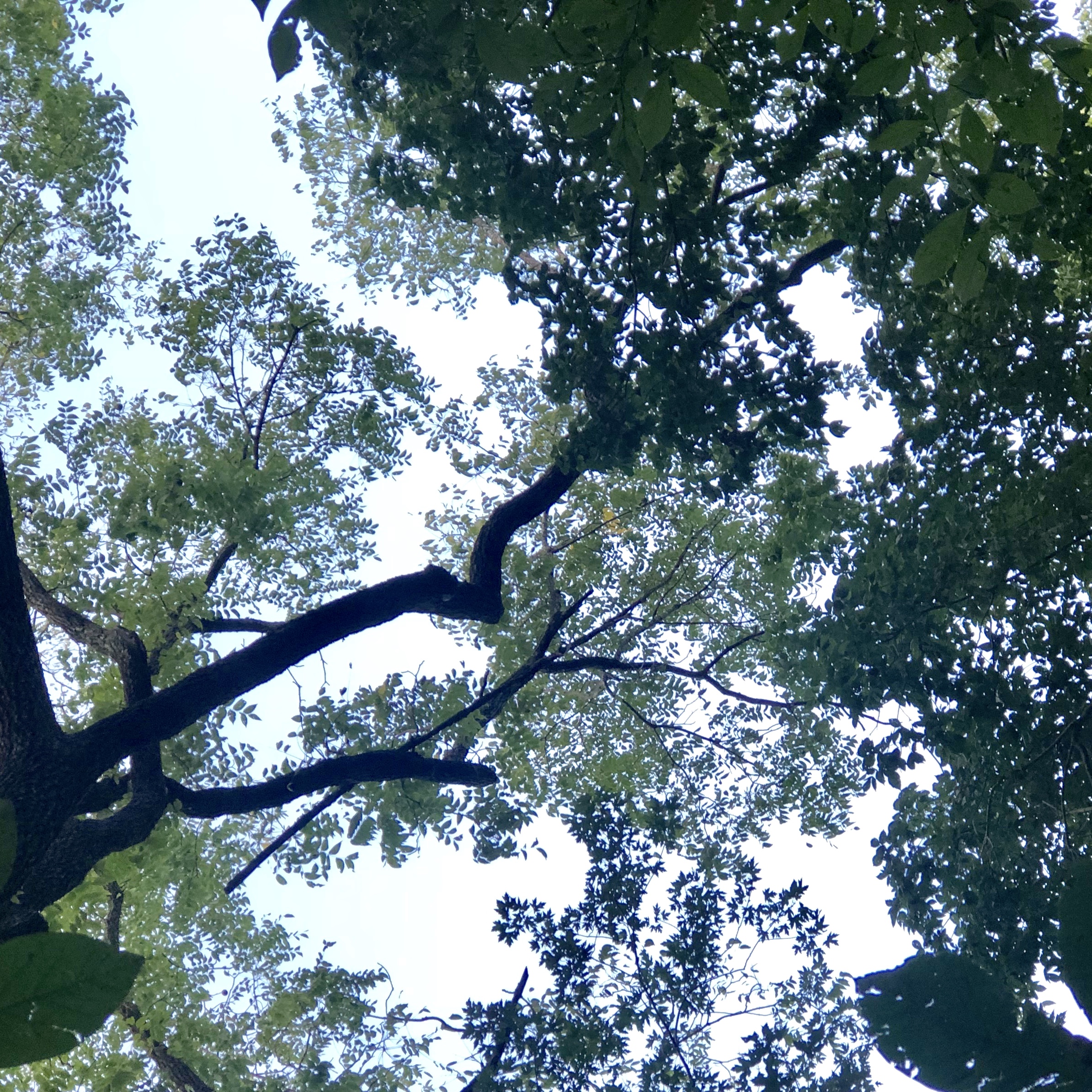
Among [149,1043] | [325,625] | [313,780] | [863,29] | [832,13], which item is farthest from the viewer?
[149,1043]

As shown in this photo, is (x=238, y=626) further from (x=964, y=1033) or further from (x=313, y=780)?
(x=964, y=1033)

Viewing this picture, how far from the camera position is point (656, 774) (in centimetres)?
1098

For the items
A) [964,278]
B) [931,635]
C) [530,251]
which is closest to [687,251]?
[931,635]

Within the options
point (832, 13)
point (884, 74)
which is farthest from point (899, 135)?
point (832, 13)

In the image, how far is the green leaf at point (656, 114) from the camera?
2.02 m

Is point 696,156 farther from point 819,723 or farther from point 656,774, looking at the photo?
point 656,774

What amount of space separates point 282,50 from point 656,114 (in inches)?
30.4

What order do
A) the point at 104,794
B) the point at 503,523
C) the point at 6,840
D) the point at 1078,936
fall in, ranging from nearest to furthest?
the point at 6,840
the point at 1078,936
the point at 104,794
the point at 503,523

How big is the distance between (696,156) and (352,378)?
470 centimetres

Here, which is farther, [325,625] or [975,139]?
[325,625]

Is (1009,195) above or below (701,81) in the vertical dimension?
below

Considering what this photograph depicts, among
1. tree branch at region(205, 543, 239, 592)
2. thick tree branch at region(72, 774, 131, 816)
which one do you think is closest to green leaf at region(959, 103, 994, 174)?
thick tree branch at region(72, 774, 131, 816)

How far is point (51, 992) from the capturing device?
89cm

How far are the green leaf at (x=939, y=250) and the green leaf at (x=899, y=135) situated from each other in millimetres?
205
